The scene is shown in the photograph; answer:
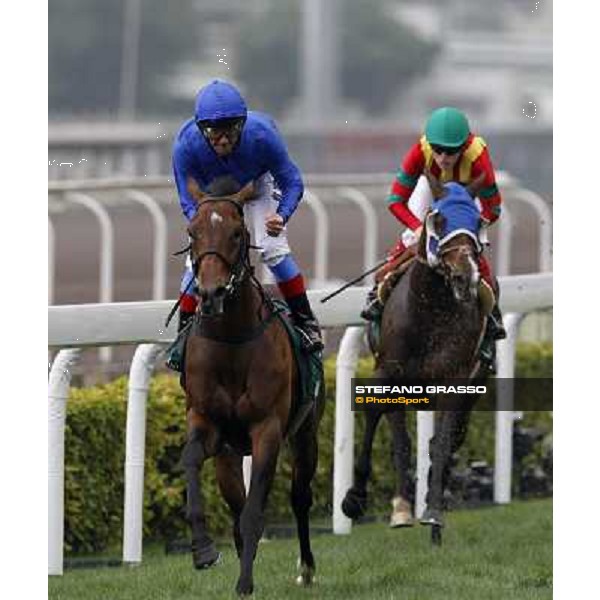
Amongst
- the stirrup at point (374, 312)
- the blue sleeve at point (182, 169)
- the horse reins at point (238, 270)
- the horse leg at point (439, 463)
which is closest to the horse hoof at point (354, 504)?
the horse leg at point (439, 463)

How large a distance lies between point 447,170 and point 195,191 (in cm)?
185

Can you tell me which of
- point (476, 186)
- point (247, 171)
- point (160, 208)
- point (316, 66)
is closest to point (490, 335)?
point (476, 186)

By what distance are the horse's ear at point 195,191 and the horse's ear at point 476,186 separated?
1.73 metres

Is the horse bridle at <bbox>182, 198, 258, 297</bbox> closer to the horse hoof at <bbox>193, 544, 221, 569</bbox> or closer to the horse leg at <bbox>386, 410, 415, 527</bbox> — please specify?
the horse hoof at <bbox>193, 544, 221, 569</bbox>

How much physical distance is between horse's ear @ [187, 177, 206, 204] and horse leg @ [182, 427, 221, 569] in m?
0.66

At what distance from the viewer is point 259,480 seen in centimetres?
615

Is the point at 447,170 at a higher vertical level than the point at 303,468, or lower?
higher

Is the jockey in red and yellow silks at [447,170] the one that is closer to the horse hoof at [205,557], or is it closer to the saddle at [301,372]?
the saddle at [301,372]

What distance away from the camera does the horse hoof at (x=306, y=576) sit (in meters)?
6.52

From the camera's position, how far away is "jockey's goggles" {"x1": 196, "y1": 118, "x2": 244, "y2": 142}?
20.4ft

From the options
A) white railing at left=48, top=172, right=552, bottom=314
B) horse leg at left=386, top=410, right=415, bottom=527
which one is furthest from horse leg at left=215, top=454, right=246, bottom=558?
white railing at left=48, top=172, right=552, bottom=314

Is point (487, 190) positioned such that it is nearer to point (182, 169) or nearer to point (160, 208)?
point (182, 169)

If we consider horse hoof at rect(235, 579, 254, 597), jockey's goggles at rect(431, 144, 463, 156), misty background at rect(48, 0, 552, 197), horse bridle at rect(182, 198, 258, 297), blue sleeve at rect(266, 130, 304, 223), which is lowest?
horse hoof at rect(235, 579, 254, 597)

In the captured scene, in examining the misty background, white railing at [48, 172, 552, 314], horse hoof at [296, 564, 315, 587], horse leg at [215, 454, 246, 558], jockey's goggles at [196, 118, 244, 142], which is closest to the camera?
jockey's goggles at [196, 118, 244, 142]
